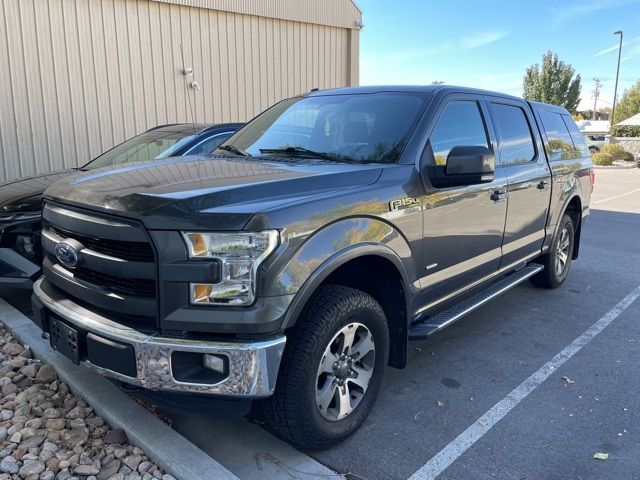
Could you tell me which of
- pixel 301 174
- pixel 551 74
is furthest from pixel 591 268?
pixel 551 74

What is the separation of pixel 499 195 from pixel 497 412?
1.56 metres

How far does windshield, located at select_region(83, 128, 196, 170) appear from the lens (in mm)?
5695

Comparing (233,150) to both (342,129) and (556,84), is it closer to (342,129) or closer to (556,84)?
(342,129)

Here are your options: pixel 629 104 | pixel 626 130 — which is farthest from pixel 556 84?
pixel 629 104

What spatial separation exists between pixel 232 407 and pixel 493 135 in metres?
2.89

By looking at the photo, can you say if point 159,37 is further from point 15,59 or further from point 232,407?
point 232,407

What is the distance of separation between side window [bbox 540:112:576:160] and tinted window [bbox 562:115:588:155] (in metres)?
0.12

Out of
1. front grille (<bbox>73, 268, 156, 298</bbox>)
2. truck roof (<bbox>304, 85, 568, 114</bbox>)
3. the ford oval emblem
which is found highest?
truck roof (<bbox>304, 85, 568, 114</bbox>)

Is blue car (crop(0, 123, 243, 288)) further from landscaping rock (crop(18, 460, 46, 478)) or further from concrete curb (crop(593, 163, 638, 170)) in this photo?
concrete curb (crop(593, 163, 638, 170))

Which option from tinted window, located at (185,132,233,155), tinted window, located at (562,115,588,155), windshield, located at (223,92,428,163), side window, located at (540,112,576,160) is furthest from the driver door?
tinted window, located at (185,132,233,155)

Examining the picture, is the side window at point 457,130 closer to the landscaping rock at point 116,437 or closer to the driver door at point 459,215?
the driver door at point 459,215

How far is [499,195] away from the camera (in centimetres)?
397

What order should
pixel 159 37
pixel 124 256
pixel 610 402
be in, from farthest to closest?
pixel 159 37
pixel 610 402
pixel 124 256

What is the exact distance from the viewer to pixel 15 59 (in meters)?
8.02
